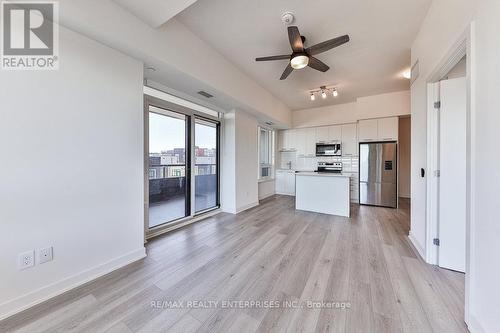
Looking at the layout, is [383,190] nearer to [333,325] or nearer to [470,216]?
[470,216]

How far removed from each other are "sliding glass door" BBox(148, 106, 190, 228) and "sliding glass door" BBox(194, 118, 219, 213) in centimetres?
28

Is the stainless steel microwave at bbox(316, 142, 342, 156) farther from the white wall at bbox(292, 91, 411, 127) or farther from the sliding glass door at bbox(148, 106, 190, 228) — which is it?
the sliding glass door at bbox(148, 106, 190, 228)

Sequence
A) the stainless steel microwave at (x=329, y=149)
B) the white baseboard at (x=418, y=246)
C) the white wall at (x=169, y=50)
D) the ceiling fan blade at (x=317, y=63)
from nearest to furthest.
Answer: the white wall at (x=169, y=50)
the white baseboard at (x=418, y=246)
the ceiling fan blade at (x=317, y=63)
the stainless steel microwave at (x=329, y=149)

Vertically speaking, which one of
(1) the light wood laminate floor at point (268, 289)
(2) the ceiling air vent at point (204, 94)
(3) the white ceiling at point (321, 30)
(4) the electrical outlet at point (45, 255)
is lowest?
(1) the light wood laminate floor at point (268, 289)

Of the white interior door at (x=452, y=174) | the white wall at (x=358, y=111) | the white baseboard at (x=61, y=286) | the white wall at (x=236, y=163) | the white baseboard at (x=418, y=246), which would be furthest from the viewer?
the white wall at (x=358, y=111)

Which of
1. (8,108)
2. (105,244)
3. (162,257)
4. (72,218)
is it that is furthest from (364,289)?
(8,108)

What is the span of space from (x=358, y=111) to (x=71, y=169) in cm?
595

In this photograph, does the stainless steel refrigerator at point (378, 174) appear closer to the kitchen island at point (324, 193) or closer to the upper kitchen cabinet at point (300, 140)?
the kitchen island at point (324, 193)

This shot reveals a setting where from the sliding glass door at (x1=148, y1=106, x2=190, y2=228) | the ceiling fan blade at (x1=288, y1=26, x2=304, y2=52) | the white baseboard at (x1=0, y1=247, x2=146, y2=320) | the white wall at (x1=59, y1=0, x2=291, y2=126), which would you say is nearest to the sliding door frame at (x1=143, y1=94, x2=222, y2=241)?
the sliding glass door at (x1=148, y1=106, x2=190, y2=228)

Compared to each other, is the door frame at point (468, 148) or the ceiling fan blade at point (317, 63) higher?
the ceiling fan blade at point (317, 63)

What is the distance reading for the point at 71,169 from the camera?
170 cm

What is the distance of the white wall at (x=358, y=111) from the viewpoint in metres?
4.58

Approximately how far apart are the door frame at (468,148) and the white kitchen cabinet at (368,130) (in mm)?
3088

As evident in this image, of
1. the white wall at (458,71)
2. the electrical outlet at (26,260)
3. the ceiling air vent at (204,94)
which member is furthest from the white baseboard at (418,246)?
the electrical outlet at (26,260)
